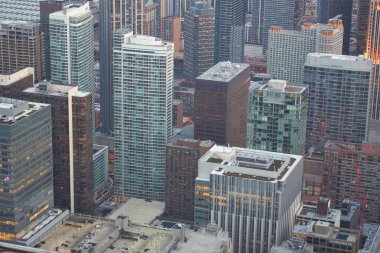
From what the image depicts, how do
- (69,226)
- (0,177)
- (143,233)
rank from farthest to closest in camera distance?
(0,177), (69,226), (143,233)

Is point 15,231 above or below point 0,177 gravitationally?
below

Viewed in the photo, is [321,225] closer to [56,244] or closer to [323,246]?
[323,246]

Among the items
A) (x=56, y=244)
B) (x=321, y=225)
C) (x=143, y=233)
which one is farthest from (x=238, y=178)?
(x=56, y=244)

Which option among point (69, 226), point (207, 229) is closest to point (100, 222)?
point (69, 226)

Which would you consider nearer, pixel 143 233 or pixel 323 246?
pixel 143 233

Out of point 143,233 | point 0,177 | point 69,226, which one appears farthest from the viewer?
point 0,177

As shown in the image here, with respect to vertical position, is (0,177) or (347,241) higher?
(0,177)

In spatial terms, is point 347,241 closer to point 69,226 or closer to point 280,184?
point 280,184

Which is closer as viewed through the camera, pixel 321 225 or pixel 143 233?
pixel 143 233
